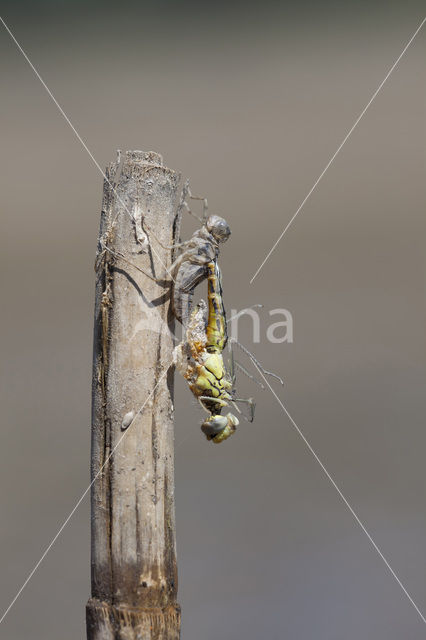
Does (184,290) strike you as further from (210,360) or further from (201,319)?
(210,360)

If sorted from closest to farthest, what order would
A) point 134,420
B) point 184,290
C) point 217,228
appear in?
point 134,420 < point 184,290 < point 217,228

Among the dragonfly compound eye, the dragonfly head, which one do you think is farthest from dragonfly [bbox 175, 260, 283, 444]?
the dragonfly compound eye

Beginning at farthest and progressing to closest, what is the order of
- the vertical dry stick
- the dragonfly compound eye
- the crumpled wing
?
the dragonfly compound eye, the crumpled wing, the vertical dry stick

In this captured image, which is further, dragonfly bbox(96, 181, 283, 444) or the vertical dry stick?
dragonfly bbox(96, 181, 283, 444)

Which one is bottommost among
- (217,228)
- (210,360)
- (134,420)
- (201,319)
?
(134,420)

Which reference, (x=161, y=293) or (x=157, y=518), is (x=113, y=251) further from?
(x=157, y=518)

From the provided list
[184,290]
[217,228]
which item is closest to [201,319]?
[184,290]

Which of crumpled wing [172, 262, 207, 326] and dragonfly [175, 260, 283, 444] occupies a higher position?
crumpled wing [172, 262, 207, 326]

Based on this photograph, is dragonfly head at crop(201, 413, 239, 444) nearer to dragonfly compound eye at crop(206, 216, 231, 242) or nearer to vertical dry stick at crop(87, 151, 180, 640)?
vertical dry stick at crop(87, 151, 180, 640)

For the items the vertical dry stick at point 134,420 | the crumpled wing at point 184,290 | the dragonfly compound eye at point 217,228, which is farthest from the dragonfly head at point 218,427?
the dragonfly compound eye at point 217,228
